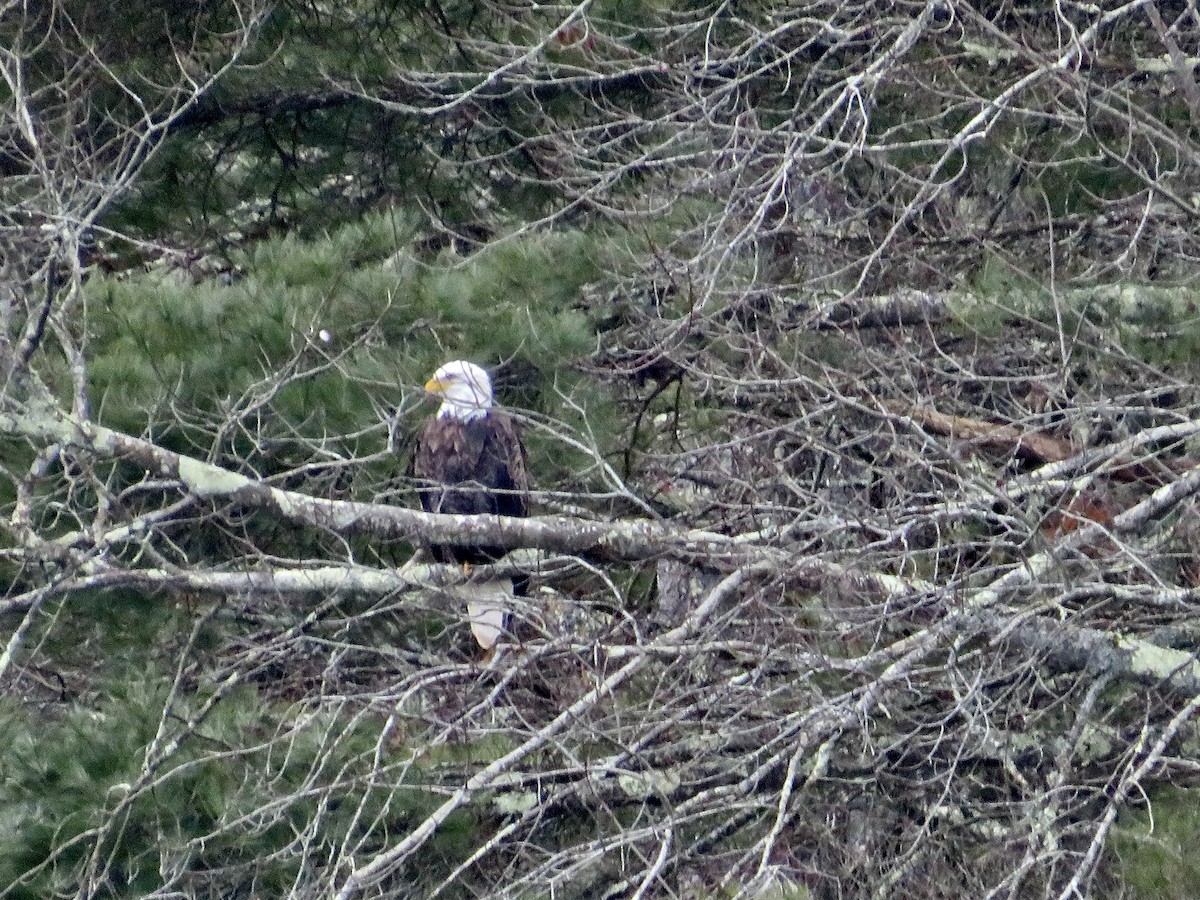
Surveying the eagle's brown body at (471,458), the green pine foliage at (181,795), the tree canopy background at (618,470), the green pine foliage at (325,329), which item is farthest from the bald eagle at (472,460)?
the green pine foliage at (181,795)

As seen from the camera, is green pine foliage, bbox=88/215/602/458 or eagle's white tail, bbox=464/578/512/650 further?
green pine foliage, bbox=88/215/602/458

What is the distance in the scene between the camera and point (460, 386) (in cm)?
526

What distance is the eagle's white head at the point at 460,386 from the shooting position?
4.47m

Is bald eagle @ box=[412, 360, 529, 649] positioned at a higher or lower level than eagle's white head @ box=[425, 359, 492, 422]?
lower

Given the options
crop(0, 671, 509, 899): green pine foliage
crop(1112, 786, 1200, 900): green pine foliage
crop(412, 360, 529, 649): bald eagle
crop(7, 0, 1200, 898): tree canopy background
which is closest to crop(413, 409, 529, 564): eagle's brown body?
crop(412, 360, 529, 649): bald eagle

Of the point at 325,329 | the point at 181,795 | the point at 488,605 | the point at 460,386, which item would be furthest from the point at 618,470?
the point at 181,795

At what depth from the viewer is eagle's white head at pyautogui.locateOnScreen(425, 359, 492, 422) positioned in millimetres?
4469

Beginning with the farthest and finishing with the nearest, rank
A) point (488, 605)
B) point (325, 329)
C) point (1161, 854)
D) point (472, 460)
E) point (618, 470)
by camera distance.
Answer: point (472, 460), point (618, 470), point (325, 329), point (488, 605), point (1161, 854)

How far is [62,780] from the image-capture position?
169 inches

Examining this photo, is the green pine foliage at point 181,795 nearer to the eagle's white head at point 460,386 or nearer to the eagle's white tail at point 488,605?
the eagle's white tail at point 488,605

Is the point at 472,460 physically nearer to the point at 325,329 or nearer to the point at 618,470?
the point at 618,470

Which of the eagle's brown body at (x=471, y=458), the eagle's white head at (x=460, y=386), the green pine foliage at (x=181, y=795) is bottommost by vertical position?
the eagle's brown body at (x=471, y=458)

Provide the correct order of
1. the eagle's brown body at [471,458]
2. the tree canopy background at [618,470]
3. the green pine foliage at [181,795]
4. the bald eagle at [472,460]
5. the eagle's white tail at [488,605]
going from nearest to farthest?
the eagle's white tail at [488,605] < the tree canopy background at [618,470] < the green pine foliage at [181,795] < the bald eagle at [472,460] < the eagle's brown body at [471,458]

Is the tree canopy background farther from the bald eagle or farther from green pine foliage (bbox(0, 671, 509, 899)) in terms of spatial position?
the bald eagle
